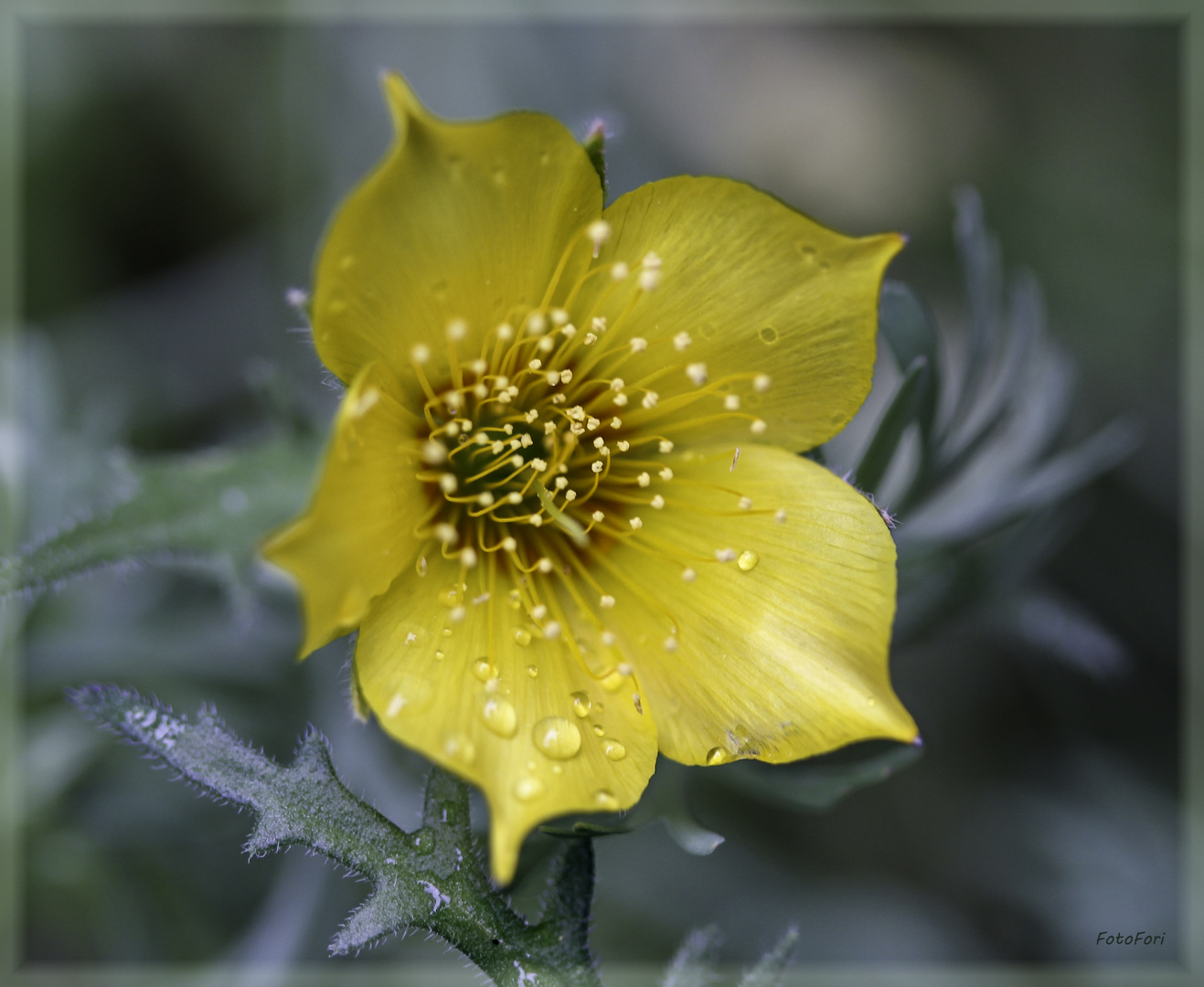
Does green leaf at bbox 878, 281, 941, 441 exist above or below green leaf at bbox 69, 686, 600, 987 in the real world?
above

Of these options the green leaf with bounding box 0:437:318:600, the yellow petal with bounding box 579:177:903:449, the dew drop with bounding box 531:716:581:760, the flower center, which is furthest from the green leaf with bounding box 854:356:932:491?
the green leaf with bounding box 0:437:318:600

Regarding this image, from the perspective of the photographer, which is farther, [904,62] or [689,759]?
[904,62]

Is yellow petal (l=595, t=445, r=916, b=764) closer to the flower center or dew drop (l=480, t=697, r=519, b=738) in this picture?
the flower center

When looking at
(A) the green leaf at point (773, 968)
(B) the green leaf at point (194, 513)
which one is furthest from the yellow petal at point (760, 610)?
(B) the green leaf at point (194, 513)

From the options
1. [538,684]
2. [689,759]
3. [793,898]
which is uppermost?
[538,684]

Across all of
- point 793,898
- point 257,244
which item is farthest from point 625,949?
point 257,244

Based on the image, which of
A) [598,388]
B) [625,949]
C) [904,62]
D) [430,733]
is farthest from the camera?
[904,62]

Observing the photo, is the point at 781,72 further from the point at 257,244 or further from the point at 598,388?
the point at 598,388
